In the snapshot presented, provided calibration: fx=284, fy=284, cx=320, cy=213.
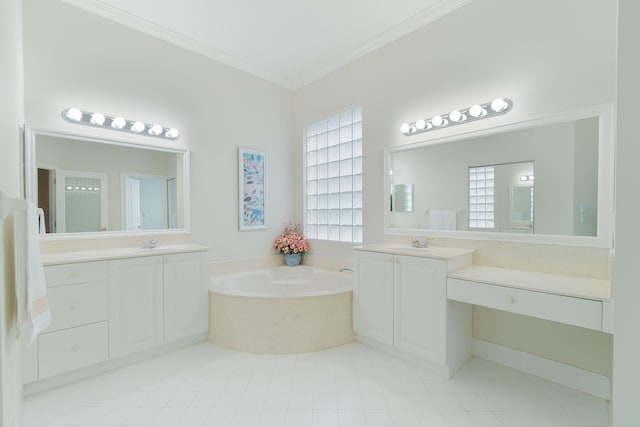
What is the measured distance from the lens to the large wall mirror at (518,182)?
1.76 meters

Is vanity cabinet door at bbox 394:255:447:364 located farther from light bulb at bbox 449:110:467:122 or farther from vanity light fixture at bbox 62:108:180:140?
vanity light fixture at bbox 62:108:180:140

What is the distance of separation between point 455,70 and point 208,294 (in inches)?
115

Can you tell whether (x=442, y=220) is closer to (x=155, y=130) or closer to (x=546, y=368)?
(x=546, y=368)

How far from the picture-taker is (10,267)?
1.17 meters

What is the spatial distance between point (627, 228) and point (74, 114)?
3.35 meters

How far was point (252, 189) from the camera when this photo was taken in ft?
11.3

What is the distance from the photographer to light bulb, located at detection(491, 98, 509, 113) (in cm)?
208

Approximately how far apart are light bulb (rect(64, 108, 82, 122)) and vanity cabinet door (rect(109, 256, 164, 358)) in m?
1.21

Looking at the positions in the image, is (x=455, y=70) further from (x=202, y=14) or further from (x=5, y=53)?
(x=5, y=53)

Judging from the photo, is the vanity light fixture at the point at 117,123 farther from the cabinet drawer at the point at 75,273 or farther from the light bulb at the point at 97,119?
the cabinet drawer at the point at 75,273

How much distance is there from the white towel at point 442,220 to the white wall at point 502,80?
150mm

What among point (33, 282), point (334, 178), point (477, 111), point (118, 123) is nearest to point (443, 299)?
point (477, 111)

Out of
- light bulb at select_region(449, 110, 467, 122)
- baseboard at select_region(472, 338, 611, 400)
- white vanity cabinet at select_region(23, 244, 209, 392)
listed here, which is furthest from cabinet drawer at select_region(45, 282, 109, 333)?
light bulb at select_region(449, 110, 467, 122)

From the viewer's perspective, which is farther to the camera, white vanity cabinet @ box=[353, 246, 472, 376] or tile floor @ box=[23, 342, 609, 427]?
white vanity cabinet @ box=[353, 246, 472, 376]
